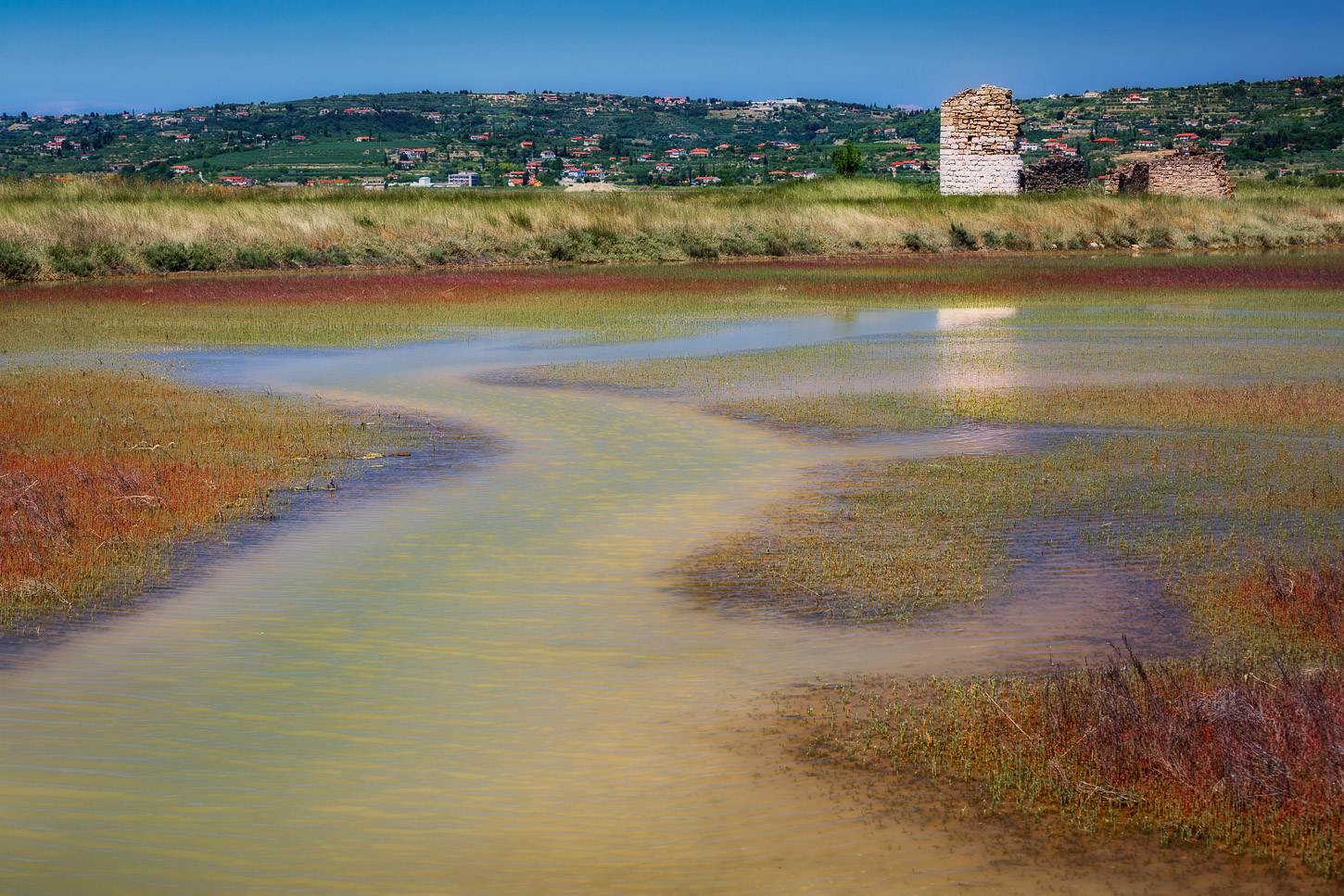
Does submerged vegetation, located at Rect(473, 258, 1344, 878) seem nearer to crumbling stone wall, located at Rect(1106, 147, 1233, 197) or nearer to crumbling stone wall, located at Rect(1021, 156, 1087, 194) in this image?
crumbling stone wall, located at Rect(1021, 156, 1087, 194)

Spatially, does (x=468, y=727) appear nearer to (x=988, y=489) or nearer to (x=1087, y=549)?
(x=1087, y=549)

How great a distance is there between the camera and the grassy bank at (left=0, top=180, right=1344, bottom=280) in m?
37.1

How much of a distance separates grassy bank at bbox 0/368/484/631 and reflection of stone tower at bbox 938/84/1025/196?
1631 inches

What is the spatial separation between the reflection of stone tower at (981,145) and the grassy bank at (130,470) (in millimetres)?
41421

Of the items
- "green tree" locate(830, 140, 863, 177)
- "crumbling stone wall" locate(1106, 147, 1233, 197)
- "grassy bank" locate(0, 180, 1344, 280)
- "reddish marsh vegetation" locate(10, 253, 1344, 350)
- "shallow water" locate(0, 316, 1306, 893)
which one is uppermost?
"green tree" locate(830, 140, 863, 177)

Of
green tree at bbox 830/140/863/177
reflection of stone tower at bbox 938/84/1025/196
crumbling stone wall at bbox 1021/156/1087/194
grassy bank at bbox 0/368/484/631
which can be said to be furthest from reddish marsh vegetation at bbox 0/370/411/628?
green tree at bbox 830/140/863/177

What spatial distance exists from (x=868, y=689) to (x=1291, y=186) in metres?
62.8

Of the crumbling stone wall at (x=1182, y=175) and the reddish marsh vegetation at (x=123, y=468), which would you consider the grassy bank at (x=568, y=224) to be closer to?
the crumbling stone wall at (x=1182, y=175)

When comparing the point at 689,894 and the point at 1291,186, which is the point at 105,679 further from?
the point at 1291,186

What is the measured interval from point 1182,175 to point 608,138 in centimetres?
10839

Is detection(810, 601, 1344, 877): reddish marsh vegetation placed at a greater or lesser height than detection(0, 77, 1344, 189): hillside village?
lesser

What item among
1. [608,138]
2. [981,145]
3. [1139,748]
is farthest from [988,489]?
[608,138]

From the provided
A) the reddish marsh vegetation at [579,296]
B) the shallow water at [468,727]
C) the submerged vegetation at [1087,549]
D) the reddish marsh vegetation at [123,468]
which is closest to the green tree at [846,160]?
the reddish marsh vegetation at [579,296]

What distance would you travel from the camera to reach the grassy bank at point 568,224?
37.1m
